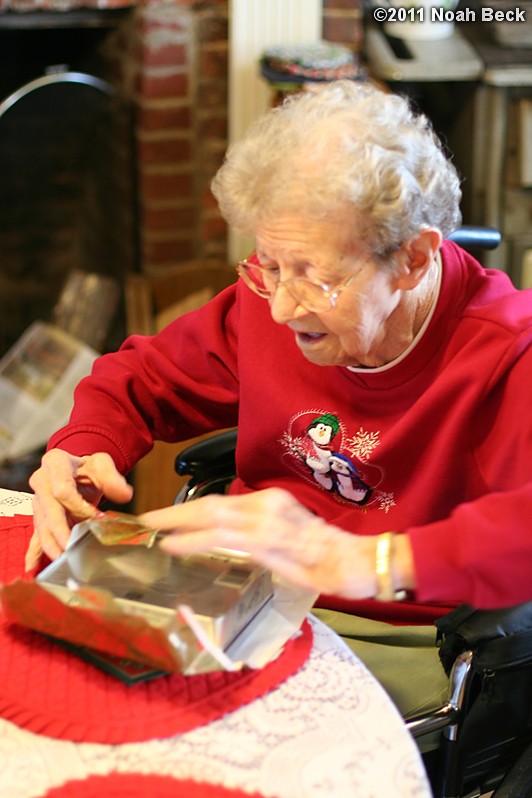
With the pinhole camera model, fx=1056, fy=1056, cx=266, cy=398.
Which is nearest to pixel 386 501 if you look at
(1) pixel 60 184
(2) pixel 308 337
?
(2) pixel 308 337

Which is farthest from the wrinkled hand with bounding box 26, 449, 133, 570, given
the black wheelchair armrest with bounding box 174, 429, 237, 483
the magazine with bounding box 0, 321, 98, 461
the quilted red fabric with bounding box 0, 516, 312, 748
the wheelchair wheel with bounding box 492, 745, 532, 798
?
the magazine with bounding box 0, 321, 98, 461

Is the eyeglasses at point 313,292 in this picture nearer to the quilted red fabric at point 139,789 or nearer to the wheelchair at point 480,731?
the wheelchair at point 480,731

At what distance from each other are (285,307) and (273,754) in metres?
0.52

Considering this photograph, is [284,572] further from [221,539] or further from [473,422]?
[473,422]

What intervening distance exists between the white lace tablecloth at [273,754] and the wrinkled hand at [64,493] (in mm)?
262

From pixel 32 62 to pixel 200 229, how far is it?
680mm

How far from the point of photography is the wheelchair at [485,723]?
3.75ft

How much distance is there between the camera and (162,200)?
2969 mm

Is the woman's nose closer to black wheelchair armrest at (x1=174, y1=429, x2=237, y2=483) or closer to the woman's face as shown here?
the woman's face

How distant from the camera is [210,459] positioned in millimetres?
1595

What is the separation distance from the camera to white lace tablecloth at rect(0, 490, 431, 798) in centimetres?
95

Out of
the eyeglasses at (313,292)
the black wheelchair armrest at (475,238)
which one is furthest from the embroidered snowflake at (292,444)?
the black wheelchair armrest at (475,238)

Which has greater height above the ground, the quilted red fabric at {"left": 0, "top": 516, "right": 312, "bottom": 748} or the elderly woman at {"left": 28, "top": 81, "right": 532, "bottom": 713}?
the elderly woman at {"left": 28, "top": 81, "right": 532, "bottom": 713}

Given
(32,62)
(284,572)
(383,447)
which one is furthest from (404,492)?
(32,62)
